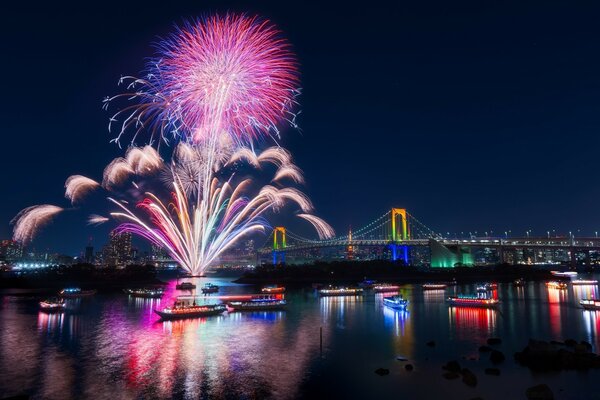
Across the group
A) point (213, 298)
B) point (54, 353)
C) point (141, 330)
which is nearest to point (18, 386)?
point (54, 353)

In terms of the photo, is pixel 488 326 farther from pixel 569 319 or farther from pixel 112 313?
pixel 112 313

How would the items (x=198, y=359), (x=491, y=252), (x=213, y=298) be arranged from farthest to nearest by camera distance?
(x=491, y=252)
(x=213, y=298)
(x=198, y=359)

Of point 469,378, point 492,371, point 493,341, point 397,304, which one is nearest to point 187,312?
point 397,304

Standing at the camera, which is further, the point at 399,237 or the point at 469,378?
the point at 399,237

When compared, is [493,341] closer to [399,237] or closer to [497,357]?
[497,357]

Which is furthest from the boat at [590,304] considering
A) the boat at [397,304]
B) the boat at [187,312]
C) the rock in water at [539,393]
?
the boat at [187,312]

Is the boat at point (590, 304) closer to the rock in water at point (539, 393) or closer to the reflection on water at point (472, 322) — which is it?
the reflection on water at point (472, 322)

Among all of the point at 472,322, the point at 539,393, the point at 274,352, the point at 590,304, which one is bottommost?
the point at 539,393

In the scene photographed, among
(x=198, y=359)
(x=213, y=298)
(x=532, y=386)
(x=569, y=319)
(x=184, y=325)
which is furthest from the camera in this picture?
(x=213, y=298)
